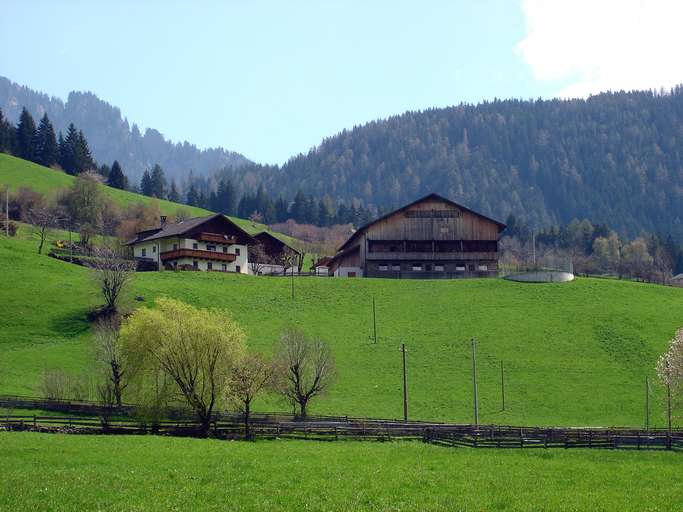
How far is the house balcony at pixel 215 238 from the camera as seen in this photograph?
114500 mm

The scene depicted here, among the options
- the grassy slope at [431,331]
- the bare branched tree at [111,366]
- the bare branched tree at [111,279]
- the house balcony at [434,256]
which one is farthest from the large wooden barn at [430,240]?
the bare branched tree at [111,366]

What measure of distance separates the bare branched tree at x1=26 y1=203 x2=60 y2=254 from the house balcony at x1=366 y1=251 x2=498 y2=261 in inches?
2004

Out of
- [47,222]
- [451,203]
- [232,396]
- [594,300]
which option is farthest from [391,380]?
[47,222]

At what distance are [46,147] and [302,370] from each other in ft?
471

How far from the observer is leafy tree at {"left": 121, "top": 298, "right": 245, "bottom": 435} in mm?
49406

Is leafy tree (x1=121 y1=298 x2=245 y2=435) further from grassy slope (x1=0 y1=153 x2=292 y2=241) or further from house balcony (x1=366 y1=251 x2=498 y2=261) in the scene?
grassy slope (x1=0 y1=153 x2=292 y2=241)

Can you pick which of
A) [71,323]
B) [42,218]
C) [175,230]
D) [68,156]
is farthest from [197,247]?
[68,156]

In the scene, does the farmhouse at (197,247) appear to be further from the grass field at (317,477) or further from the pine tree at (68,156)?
the grass field at (317,477)

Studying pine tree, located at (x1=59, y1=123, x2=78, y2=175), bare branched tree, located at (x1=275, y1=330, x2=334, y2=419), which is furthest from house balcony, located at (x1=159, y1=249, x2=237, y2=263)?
pine tree, located at (x1=59, y1=123, x2=78, y2=175)

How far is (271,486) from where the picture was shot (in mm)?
26547

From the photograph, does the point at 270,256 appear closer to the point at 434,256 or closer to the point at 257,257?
the point at 257,257

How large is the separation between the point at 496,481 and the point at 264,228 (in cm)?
16535

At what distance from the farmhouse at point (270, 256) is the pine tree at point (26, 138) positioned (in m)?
73.8

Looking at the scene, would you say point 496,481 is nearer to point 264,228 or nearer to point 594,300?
point 594,300
